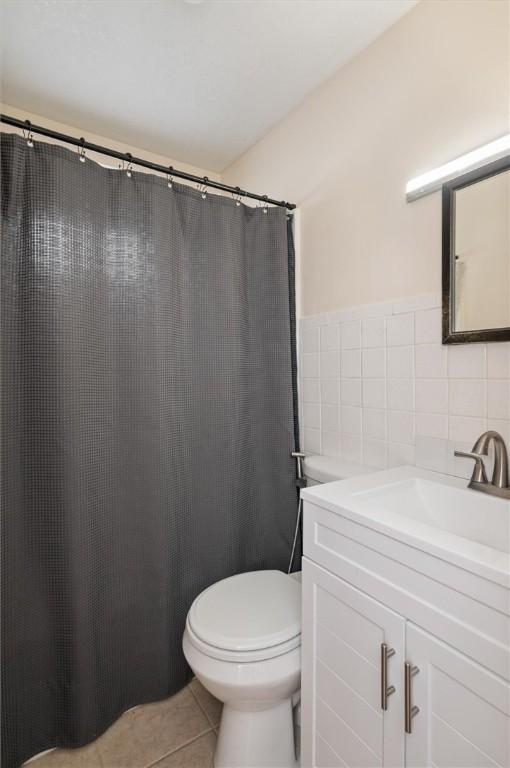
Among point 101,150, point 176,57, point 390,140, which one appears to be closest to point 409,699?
point 390,140

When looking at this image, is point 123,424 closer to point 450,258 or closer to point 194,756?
point 194,756

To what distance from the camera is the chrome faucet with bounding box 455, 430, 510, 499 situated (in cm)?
95

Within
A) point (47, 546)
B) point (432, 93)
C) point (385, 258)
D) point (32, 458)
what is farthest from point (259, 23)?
point (47, 546)

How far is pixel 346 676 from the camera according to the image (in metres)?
0.86

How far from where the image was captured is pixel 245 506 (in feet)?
5.23

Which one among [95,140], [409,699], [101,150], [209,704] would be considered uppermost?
[95,140]

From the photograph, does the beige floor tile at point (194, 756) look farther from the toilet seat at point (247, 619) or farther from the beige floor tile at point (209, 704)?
the toilet seat at point (247, 619)

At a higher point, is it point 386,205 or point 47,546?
point 386,205

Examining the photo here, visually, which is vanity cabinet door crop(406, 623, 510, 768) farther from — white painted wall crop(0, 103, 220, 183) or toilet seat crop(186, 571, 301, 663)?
white painted wall crop(0, 103, 220, 183)

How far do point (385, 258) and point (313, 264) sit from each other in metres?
0.41

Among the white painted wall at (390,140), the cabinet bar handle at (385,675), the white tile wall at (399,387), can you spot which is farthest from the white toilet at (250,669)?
the white painted wall at (390,140)

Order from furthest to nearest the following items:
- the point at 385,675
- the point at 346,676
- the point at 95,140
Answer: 1. the point at 95,140
2. the point at 346,676
3. the point at 385,675

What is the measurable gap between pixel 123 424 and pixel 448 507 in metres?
1.08

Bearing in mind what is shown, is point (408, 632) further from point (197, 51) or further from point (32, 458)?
point (197, 51)
